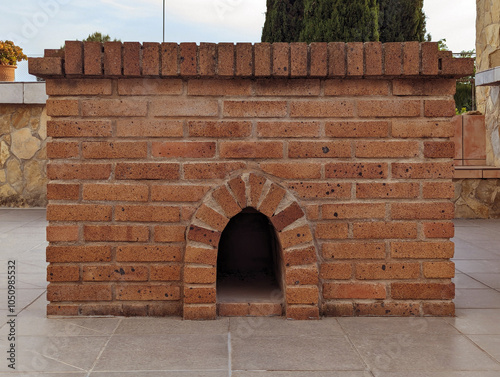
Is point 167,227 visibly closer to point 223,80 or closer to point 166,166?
point 166,166

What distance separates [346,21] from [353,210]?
4.98 m

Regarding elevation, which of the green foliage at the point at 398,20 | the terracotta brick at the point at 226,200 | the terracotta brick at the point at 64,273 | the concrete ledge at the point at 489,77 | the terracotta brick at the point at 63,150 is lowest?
the terracotta brick at the point at 64,273

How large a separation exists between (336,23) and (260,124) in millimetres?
4844

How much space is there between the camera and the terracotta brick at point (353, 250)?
288 centimetres

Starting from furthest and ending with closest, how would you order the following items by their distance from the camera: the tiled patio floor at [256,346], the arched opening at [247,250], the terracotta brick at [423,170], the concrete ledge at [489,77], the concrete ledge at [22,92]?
1. the concrete ledge at [22,92]
2. the concrete ledge at [489,77]
3. the arched opening at [247,250]
4. the terracotta brick at [423,170]
5. the tiled patio floor at [256,346]

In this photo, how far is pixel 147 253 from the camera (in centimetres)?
286

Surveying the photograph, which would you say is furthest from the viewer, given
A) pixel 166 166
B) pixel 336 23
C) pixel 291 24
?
pixel 291 24

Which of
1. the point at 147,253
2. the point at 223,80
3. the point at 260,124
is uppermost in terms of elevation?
the point at 223,80

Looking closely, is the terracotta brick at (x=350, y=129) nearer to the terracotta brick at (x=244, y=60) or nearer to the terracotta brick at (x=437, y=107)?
the terracotta brick at (x=437, y=107)

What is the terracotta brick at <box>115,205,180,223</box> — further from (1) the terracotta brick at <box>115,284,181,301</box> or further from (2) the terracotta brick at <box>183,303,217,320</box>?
(2) the terracotta brick at <box>183,303,217,320</box>

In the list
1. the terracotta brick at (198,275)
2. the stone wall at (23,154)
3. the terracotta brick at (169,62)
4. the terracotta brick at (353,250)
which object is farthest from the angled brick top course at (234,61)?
the stone wall at (23,154)

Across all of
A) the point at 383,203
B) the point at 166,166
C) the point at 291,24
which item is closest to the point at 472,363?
the point at 383,203

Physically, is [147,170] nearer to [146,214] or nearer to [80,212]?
[146,214]

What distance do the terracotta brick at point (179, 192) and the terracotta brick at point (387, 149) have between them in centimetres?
82
